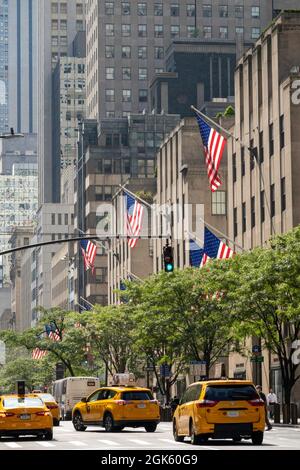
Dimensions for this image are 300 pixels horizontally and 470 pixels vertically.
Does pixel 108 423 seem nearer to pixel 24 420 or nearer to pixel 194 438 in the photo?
pixel 24 420

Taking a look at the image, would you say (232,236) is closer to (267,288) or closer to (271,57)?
(271,57)

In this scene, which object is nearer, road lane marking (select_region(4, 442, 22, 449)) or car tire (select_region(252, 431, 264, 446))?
car tire (select_region(252, 431, 264, 446))

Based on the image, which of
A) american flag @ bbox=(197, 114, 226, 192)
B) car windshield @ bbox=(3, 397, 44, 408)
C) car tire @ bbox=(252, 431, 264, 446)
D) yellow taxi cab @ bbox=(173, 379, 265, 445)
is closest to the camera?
yellow taxi cab @ bbox=(173, 379, 265, 445)

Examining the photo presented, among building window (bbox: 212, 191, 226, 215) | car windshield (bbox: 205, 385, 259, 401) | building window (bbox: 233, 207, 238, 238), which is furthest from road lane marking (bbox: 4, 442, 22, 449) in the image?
building window (bbox: 212, 191, 226, 215)

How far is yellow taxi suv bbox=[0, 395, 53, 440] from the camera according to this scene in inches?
1609

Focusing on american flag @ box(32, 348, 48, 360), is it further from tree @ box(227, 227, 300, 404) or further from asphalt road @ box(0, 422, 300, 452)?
asphalt road @ box(0, 422, 300, 452)

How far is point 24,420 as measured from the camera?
135 ft

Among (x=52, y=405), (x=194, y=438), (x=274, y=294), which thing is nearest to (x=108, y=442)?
(x=194, y=438)

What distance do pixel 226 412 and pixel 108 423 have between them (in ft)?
41.0

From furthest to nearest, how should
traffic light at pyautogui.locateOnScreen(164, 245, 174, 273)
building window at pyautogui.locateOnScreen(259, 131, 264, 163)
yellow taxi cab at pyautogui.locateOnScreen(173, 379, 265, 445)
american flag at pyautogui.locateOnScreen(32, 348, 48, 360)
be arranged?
american flag at pyautogui.locateOnScreen(32, 348, 48, 360), building window at pyautogui.locateOnScreen(259, 131, 264, 163), traffic light at pyautogui.locateOnScreen(164, 245, 174, 273), yellow taxi cab at pyautogui.locateOnScreen(173, 379, 265, 445)

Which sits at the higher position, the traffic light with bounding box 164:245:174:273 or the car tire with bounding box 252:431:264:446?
the traffic light with bounding box 164:245:174:273

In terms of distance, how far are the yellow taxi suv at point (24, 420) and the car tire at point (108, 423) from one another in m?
5.97

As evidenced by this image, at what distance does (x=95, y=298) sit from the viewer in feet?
578

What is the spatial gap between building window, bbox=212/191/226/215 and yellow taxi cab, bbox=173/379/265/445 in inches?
2674
